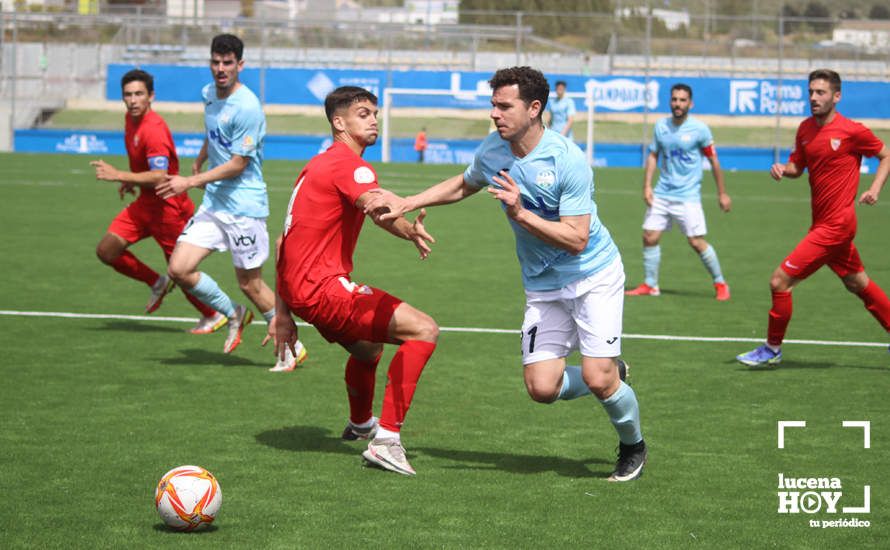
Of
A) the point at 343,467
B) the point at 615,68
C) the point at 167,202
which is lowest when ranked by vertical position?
the point at 343,467

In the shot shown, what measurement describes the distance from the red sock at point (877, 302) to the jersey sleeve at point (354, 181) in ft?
16.8

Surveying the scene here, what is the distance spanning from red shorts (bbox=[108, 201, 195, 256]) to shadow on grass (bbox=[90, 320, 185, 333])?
85cm

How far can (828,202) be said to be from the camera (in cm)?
980

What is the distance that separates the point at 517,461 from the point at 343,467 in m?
1.00

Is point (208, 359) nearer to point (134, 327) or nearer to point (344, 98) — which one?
point (134, 327)

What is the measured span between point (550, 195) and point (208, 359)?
15.0ft

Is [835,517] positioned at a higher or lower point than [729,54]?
lower

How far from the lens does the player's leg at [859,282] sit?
984 cm

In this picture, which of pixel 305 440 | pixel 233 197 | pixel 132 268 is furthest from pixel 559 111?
pixel 305 440

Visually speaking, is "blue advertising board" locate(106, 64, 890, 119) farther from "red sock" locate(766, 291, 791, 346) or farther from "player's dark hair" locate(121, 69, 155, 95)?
"red sock" locate(766, 291, 791, 346)

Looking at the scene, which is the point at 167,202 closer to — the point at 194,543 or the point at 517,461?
the point at 517,461

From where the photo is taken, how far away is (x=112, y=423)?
7.62 m

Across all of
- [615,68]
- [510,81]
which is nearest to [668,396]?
[510,81]

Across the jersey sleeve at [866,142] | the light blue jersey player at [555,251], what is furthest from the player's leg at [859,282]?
the light blue jersey player at [555,251]
